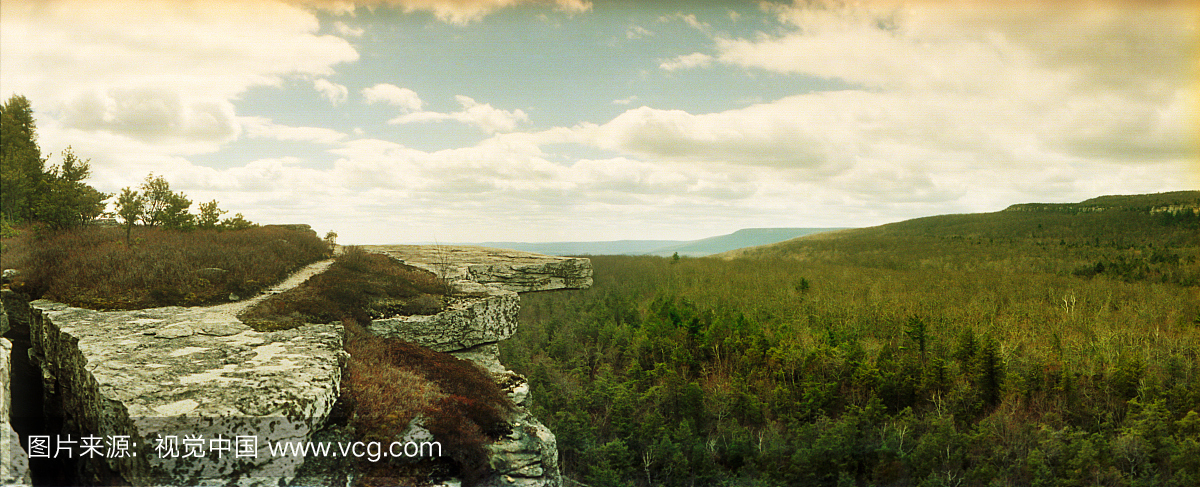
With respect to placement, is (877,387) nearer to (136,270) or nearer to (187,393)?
(187,393)

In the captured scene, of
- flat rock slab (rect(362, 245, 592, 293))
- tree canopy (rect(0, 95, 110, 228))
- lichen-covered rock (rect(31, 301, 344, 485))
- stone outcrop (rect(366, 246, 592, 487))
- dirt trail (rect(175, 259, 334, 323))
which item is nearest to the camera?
lichen-covered rock (rect(31, 301, 344, 485))

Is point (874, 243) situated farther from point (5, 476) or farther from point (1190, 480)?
point (5, 476)

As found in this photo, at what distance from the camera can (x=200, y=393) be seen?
302 centimetres

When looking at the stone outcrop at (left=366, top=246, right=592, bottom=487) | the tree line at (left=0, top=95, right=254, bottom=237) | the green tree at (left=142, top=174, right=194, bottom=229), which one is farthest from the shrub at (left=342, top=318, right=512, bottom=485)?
the green tree at (left=142, top=174, right=194, bottom=229)

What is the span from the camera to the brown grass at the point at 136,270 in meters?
5.62

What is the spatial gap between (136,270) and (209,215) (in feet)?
29.3

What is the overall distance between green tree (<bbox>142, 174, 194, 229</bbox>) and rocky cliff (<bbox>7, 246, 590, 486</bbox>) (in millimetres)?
7077

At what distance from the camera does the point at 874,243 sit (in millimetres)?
36469

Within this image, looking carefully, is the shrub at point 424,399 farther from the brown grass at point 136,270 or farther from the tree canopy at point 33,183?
the tree canopy at point 33,183

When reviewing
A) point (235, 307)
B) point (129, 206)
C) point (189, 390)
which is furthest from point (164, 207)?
point (189, 390)

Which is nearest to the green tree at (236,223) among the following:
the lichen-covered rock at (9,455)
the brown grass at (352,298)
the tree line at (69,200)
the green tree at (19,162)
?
the tree line at (69,200)

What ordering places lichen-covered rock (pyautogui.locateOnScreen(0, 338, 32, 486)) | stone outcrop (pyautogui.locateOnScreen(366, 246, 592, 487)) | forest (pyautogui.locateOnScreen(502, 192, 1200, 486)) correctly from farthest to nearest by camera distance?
forest (pyautogui.locateOnScreen(502, 192, 1200, 486)) < stone outcrop (pyautogui.locateOnScreen(366, 246, 592, 487)) < lichen-covered rock (pyautogui.locateOnScreen(0, 338, 32, 486))

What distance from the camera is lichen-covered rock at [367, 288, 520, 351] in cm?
589

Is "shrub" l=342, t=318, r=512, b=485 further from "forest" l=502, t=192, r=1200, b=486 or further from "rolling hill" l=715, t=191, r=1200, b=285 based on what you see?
"rolling hill" l=715, t=191, r=1200, b=285
